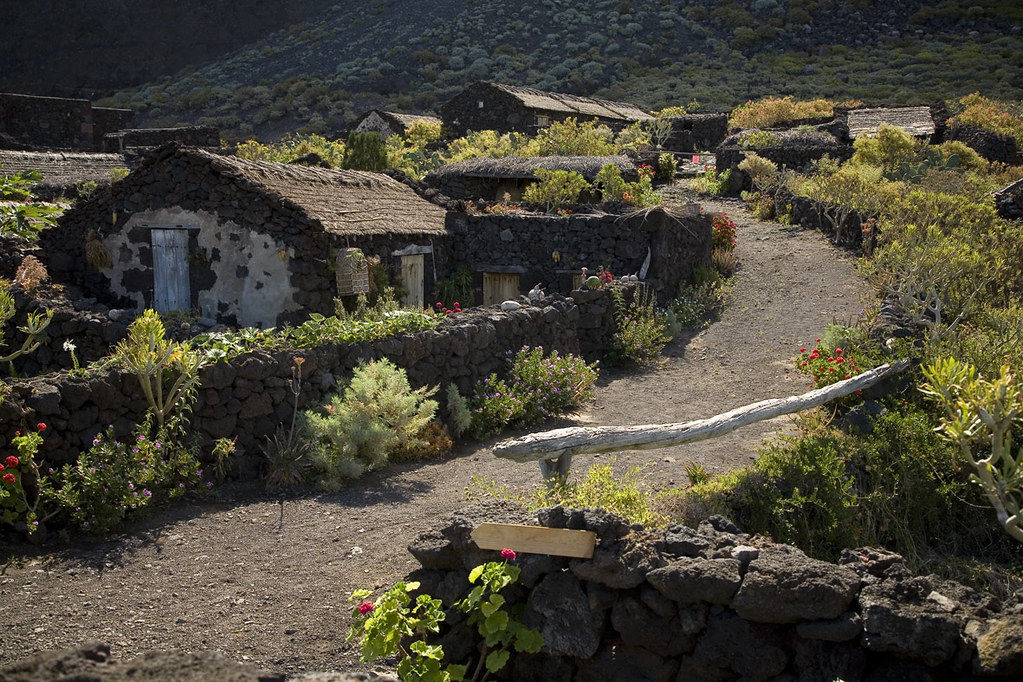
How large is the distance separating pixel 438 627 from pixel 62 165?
1828 cm

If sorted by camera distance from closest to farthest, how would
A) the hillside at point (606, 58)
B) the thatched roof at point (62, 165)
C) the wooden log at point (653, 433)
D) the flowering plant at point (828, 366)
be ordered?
the wooden log at point (653, 433) < the flowering plant at point (828, 366) < the thatched roof at point (62, 165) < the hillside at point (606, 58)

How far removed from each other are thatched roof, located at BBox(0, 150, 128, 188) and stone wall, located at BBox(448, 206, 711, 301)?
28.0ft

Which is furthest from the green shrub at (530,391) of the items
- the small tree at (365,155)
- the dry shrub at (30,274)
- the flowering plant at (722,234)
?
the small tree at (365,155)

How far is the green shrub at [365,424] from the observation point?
8.73 m

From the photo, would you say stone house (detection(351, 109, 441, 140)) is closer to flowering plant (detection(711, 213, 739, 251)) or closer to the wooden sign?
flowering plant (detection(711, 213, 739, 251))

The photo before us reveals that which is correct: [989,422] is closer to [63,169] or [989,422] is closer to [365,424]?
[365,424]

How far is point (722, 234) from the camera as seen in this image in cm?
1989

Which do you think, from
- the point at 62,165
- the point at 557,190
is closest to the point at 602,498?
the point at 557,190

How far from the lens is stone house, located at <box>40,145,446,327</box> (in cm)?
1413

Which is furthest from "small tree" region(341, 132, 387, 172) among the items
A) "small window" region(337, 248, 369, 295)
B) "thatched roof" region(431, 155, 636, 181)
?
"small window" region(337, 248, 369, 295)

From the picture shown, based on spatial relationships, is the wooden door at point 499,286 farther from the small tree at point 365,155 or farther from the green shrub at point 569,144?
the green shrub at point 569,144

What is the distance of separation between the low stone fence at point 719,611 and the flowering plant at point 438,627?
0.14m

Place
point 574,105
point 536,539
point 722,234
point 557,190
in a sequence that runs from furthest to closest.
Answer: point 574,105, point 557,190, point 722,234, point 536,539

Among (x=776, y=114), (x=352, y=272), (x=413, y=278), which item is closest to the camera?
(x=352, y=272)
